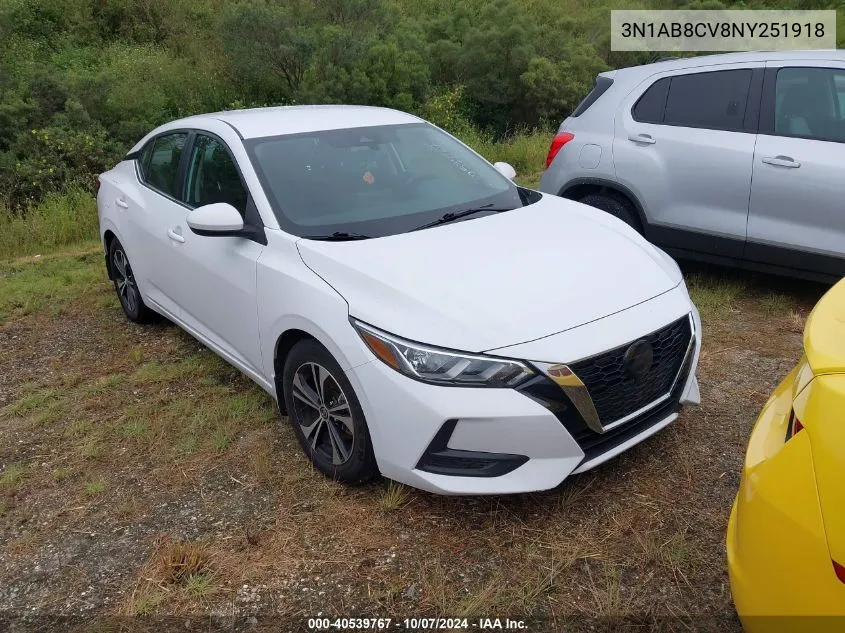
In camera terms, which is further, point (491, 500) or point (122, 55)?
point (122, 55)

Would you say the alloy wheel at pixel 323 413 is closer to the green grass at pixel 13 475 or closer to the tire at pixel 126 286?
the green grass at pixel 13 475

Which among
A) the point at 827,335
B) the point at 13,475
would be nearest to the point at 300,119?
the point at 13,475

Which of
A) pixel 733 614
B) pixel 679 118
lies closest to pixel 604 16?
pixel 679 118

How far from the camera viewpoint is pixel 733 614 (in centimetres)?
247

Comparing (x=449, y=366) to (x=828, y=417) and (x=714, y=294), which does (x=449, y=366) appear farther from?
(x=714, y=294)

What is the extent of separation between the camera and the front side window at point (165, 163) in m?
4.42

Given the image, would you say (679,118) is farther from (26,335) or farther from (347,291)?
(26,335)

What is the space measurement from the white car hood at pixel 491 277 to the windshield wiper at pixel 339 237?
0.19 feet

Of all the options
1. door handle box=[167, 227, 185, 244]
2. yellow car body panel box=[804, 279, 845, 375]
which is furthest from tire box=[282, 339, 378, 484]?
yellow car body panel box=[804, 279, 845, 375]

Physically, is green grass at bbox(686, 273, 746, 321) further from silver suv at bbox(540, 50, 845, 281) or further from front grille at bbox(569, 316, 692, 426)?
front grille at bbox(569, 316, 692, 426)

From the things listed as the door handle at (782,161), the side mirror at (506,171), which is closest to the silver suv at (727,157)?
the door handle at (782,161)

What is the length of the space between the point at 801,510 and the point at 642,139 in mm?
4188

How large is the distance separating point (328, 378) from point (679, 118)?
11.8 ft

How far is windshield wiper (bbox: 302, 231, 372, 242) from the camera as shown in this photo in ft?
10.8
